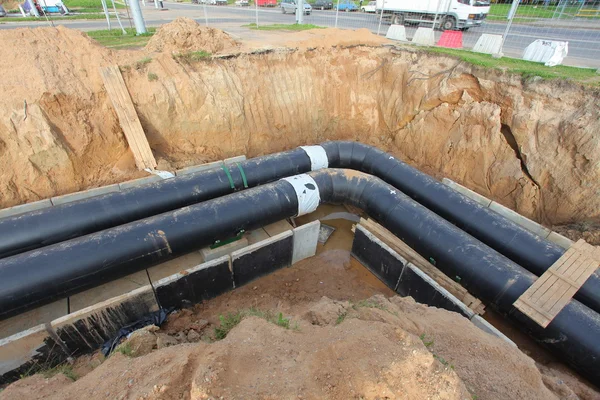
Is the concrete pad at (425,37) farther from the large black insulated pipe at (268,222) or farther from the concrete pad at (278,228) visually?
the concrete pad at (278,228)

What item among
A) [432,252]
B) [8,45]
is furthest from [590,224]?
[8,45]

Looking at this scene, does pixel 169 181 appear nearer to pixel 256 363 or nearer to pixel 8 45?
pixel 256 363

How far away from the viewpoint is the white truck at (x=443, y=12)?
15.5m

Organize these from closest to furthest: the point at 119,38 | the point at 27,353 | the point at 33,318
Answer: the point at 27,353, the point at 33,318, the point at 119,38

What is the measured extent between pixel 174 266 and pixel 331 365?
4730mm

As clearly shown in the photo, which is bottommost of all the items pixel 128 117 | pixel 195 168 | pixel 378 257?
pixel 378 257

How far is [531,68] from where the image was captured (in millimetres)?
8594

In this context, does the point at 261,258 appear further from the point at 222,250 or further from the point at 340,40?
the point at 340,40

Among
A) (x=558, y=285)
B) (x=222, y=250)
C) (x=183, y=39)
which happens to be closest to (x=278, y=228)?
(x=222, y=250)

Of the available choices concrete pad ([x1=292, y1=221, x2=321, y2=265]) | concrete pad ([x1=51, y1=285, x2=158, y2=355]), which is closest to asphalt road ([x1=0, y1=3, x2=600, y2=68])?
concrete pad ([x1=292, y1=221, x2=321, y2=265])

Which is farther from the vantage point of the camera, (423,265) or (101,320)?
(423,265)

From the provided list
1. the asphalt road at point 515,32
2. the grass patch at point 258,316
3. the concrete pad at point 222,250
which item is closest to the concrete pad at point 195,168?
the concrete pad at point 222,250

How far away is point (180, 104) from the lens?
8719 millimetres

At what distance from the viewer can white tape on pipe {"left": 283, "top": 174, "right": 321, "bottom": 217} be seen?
7.16 m
